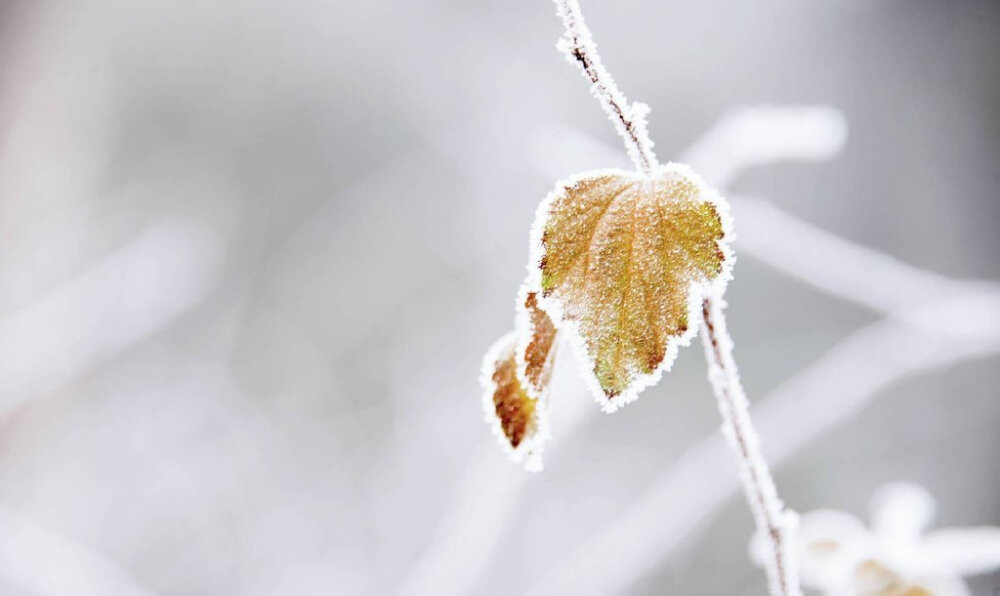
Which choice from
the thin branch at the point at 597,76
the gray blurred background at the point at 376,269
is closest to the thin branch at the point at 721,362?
the thin branch at the point at 597,76

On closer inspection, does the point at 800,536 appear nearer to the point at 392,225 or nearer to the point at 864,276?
the point at 864,276

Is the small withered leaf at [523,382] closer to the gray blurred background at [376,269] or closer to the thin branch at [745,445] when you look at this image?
the thin branch at [745,445]

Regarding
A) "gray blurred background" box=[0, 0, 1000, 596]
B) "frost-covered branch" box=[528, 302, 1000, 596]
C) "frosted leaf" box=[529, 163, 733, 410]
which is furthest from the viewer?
"gray blurred background" box=[0, 0, 1000, 596]

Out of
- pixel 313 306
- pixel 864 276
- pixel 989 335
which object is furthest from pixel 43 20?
pixel 989 335

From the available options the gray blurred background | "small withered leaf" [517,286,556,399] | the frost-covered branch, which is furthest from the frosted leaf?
the gray blurred background

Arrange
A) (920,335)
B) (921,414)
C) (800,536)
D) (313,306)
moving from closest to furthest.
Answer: (800,536) < (920,335) < (921,414) < (313,306)

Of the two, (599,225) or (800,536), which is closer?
(599,225)

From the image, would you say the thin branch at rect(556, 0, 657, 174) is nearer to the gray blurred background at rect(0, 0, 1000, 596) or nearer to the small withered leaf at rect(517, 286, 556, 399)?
the small withered leaf at rect(517, 286, 556, 399)
